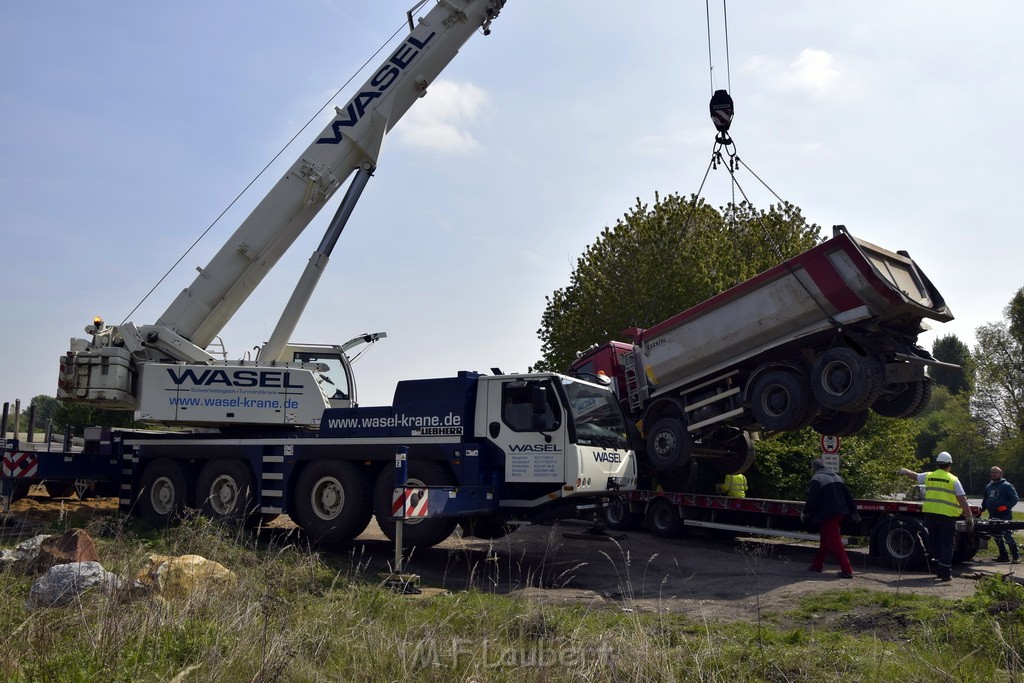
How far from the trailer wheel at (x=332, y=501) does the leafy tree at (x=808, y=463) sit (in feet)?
27.1

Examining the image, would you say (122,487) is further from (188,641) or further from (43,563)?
(188,641)

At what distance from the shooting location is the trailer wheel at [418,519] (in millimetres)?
10586

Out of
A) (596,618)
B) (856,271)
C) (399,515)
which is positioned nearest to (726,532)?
(856,271)

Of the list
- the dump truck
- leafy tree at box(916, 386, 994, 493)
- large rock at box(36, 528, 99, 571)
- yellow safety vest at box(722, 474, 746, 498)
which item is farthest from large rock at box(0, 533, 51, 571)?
leafy tree at box(916, 386, 994, 493)

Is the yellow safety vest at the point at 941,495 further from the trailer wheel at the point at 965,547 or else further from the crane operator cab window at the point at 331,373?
the crane operator cab window at the point at 331,373

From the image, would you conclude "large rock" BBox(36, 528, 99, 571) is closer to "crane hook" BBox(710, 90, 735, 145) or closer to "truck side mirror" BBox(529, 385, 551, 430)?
"truck side mirror" BBox(529, 385, 551, 430)

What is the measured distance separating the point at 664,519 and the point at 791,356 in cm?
403

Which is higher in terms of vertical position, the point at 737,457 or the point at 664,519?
the point at 737,457

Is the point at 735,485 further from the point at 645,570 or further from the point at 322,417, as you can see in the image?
the point at 322,417

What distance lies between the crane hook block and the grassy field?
27.2 feet

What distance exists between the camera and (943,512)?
401 inches

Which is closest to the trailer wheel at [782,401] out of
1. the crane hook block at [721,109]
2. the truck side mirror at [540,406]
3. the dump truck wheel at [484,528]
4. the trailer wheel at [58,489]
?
the truck side mirror at [540,406]

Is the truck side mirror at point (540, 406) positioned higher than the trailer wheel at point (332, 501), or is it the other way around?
the truck side mirror at point (540, 406)

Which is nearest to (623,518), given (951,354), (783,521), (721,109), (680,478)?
(680,478)
